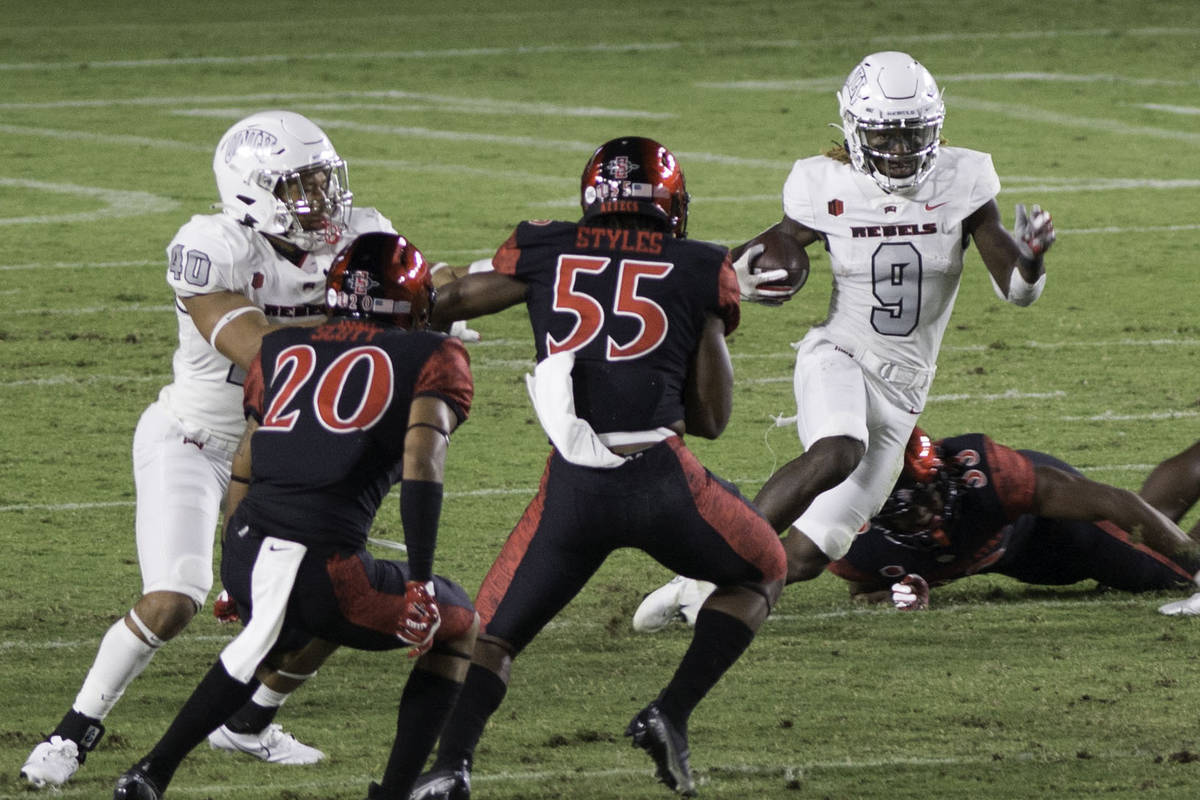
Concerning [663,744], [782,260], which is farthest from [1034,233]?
[663,744]

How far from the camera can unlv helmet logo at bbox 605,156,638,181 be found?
14.8 feet

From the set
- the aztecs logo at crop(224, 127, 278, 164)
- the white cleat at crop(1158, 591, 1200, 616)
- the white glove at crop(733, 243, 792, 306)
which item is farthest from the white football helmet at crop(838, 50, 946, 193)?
the aztecs logo at crop(224, 127, 278, 164)

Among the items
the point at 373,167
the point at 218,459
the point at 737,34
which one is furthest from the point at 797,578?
the point at 737,34

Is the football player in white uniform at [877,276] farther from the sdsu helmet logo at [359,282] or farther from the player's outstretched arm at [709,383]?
the sdsu helmet logo at [359,282]

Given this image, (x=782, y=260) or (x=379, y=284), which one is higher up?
(x=379, y=284)

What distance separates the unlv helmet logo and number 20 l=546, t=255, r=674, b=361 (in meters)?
0.21

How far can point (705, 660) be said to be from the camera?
4.42 metres

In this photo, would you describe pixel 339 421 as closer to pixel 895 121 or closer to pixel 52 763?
pixel 52 763

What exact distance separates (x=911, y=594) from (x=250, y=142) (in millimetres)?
2337

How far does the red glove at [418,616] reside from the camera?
159 inches

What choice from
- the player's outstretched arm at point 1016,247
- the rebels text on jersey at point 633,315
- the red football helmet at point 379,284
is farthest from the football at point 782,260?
the red football helmet at point 379,284

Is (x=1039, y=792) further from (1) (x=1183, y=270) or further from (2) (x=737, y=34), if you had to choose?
(2) (x=737, y=34)

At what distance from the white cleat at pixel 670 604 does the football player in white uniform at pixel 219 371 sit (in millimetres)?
1255

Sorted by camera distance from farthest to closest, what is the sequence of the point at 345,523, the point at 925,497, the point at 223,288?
the point at 925,497 < the point at 223,288 < the point at 345,523
